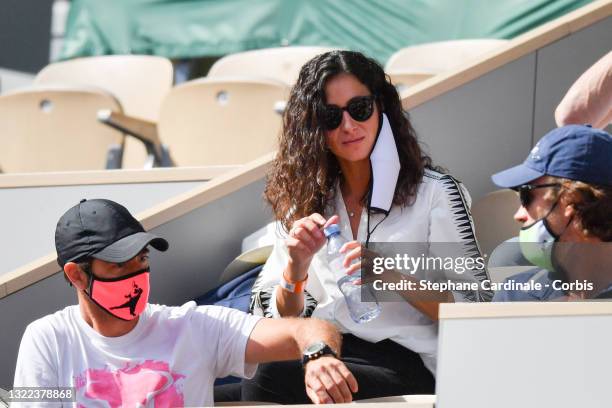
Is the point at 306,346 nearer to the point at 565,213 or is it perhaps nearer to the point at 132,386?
the point at 132,386

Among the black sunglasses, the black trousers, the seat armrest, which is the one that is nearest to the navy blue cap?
the black sunglasses

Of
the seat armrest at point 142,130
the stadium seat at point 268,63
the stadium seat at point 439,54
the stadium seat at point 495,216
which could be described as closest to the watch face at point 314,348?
the stadium seat at point 495,216

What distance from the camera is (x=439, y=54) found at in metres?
5.82

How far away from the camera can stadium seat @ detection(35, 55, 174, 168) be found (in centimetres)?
604

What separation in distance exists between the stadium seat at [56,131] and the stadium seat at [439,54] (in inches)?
57.1

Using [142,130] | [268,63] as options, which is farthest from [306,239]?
[268,63]

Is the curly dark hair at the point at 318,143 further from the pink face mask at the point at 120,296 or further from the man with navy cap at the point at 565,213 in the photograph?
the pink face mask at the point at 120,296

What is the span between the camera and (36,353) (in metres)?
2.78

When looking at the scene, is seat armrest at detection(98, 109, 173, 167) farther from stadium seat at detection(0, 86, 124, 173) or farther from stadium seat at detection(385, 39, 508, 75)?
stadium seat at detection(385, 39, 508, 75)

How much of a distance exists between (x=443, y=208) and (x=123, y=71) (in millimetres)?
3588

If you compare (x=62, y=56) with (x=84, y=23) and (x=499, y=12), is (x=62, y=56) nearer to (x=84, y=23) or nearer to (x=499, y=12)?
(x=84, y=23)

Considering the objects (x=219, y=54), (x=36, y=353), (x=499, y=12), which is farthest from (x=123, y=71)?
(x=36, y=353)

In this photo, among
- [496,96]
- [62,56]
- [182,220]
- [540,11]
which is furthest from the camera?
[62,56]

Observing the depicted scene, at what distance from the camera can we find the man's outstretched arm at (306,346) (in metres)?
2.55
